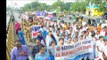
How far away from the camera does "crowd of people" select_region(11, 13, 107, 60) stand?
11.7ft

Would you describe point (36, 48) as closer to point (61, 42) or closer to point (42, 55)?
point (42, 55)

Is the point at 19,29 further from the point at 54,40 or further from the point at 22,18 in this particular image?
the point at 54,40

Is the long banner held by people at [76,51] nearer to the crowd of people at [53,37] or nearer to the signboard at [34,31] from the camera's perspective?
the crowd of people at [53,37]

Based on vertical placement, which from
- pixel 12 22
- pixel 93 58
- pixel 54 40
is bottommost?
pixel 93 58

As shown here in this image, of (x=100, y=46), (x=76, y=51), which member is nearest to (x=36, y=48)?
(x=76, y=51)

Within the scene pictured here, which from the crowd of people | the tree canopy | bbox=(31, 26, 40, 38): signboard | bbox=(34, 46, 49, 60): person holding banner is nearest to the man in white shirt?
the crowd of people

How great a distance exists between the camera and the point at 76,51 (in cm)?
367

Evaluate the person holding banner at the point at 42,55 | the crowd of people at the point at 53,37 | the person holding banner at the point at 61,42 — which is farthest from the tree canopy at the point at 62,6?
the person holding banner at the point at 42,55

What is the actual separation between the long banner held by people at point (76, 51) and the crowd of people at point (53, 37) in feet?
0.15

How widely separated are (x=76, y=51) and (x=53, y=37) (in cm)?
34

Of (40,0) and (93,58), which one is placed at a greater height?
(40,0)

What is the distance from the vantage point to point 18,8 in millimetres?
3562

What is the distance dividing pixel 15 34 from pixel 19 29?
0.08 metres
